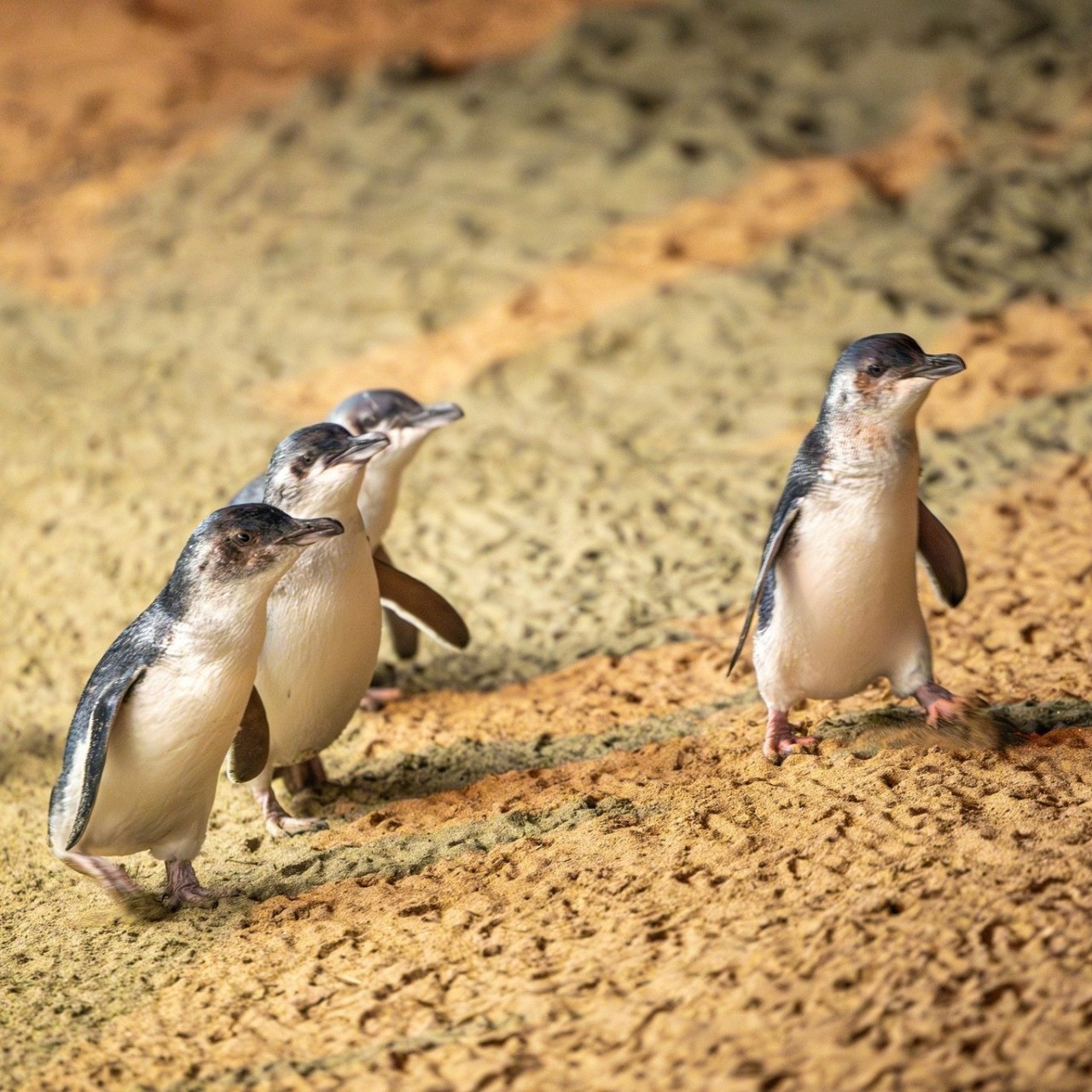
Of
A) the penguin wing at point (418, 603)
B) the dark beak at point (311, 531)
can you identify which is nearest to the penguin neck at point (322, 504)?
the dark beak at point (311, 531)

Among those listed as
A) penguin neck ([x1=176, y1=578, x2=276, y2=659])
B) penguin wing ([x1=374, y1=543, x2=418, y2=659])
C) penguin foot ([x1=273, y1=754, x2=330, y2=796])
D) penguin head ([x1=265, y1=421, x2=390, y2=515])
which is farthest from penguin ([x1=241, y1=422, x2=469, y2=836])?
penguin wing ([x1=374, y1=543, x2=418, y2=659])

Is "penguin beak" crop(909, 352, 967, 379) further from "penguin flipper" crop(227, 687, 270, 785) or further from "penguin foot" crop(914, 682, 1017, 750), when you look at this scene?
"penguin flipper" crop(227, 687, 270, 785)

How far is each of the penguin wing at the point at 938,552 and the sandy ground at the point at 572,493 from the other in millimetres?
441

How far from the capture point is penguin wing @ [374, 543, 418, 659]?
508 centimetres

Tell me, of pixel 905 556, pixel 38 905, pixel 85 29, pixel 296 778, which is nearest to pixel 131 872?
pixel 38 905

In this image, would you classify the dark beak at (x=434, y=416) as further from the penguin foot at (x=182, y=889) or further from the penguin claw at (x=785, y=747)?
the penguin foot at (x=182, y=889)

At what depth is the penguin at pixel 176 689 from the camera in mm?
3344

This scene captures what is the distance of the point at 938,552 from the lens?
13.1 ft

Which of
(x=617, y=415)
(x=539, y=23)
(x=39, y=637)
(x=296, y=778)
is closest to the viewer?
(x=296, y=778)

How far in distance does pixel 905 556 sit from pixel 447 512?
2.78 m

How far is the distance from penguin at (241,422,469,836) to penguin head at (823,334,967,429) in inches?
50.0

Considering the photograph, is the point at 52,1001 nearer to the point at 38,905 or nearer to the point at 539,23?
the point at 38,905

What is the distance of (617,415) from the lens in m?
6.92

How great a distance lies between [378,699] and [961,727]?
209 cm
